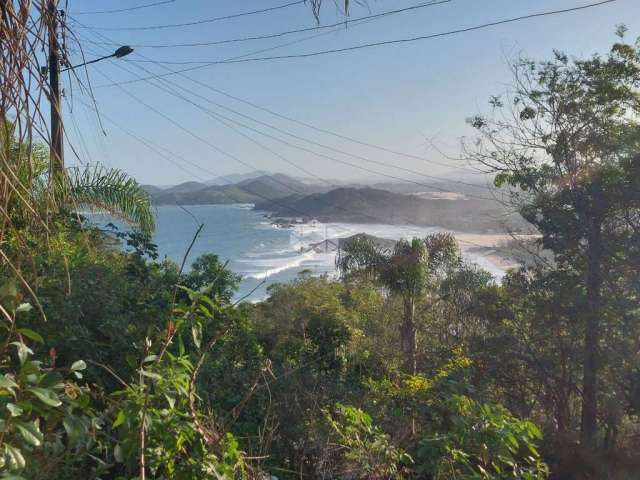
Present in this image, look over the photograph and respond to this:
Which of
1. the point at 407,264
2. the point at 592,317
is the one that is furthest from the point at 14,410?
the point at 407,264

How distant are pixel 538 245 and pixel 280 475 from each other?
26.8ft

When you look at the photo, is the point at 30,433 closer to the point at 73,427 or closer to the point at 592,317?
the point at 73,427

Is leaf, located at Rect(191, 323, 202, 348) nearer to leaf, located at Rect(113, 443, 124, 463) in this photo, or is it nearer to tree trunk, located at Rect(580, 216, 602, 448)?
leaf, located at Rect(113, 443, 124, 463)

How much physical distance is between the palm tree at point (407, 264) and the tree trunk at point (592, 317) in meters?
3.49

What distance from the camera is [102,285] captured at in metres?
3.34

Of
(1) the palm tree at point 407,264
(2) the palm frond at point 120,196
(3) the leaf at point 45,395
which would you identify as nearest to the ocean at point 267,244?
(1) the palm tree at point 407,264

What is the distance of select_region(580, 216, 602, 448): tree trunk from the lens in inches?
331

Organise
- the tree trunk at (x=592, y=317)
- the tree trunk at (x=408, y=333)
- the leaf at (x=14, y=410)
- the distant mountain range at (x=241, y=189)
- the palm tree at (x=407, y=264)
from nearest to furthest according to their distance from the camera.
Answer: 1. the leaf at (x=14, y=410)
2. the tree trunk at (x=592, y=317)
3. the tree trunk at (x=408, y=333)
4. the palm tree at (x=407, y=264)
5. the distant mountain range at (x=241, y=189)

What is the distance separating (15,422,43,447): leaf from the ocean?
100ft

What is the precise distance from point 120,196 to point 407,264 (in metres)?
7.30

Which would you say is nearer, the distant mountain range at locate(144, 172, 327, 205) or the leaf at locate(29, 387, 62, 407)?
the leaf at locate(29, 387, 62, 407)

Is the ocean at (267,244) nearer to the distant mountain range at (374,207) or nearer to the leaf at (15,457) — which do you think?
the distant mountain range at (374,207)

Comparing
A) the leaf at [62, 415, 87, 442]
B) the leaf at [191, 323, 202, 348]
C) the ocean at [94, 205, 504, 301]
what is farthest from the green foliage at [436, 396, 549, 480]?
the ocean at [94, 205, 504, 301]

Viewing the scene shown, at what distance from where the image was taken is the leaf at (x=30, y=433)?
0.85 m
